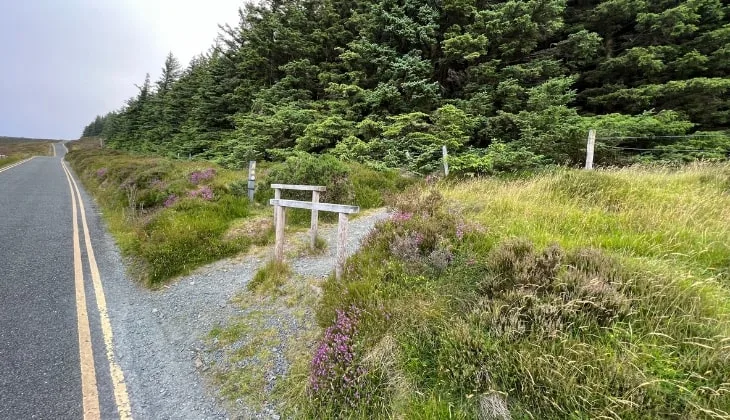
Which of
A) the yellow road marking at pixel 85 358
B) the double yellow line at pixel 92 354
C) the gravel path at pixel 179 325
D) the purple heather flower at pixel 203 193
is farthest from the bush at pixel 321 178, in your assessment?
the yellow road marking at pixel 85 358

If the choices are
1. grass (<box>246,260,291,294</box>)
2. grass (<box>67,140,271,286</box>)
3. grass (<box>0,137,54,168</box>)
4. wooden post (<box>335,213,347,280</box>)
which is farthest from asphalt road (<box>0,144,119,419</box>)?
grass (<box>0,137,54,168</box>)

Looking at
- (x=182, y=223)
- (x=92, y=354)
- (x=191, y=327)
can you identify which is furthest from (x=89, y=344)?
(x=182, y=223)

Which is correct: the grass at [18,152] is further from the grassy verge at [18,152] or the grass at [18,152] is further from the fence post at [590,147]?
the fence post at [590,147]

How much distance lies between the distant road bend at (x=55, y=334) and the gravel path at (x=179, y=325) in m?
0.19

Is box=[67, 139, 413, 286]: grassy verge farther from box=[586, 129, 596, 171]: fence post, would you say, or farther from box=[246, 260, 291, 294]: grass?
box=[586, 129, 596, 171]: fence post

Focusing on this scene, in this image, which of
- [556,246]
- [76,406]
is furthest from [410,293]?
[76,406]

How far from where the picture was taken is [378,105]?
15586 millimetres

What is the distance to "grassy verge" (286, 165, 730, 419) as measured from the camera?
2488 mm

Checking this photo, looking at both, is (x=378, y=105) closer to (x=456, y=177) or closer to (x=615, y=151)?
(x=456, y=177)

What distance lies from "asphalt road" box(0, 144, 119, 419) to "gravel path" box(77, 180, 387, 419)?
0.29 meters

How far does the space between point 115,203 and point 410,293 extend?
14.7m

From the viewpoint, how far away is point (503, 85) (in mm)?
13875

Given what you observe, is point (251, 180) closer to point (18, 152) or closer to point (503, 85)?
point (503, 85)

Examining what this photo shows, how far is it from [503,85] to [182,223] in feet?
41.4
